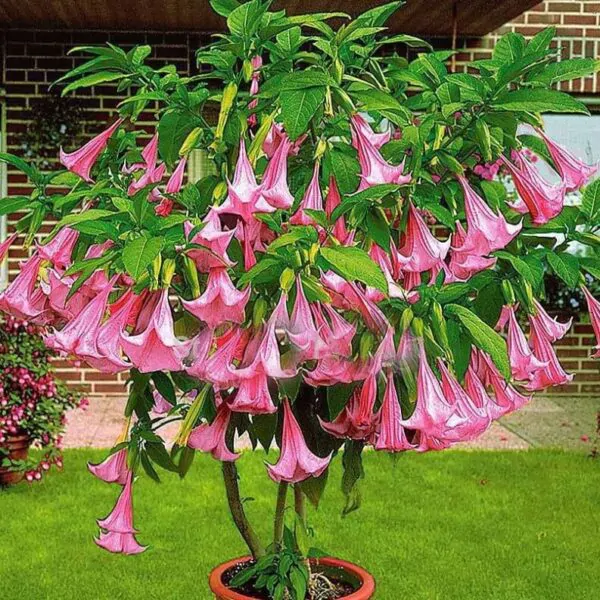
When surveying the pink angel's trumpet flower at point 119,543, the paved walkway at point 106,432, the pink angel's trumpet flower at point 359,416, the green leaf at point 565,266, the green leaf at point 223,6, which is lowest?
the paved walkway at point 106,432

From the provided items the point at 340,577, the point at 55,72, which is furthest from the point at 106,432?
the point at 340,577

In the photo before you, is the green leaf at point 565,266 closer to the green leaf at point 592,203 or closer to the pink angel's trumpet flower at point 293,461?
the green leaf at point 592,203

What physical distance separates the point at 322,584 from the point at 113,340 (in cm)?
131

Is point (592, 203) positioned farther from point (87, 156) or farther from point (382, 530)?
point (382, 530)

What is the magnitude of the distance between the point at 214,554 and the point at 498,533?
1.39 metres

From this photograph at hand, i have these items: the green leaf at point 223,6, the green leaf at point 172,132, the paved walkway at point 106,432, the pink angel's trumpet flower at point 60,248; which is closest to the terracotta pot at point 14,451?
the paved walkway at point 106,432

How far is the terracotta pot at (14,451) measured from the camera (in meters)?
5.71

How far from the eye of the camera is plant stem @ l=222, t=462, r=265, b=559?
2668 mm

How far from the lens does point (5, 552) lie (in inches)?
194

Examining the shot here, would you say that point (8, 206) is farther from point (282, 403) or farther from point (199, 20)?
point (199, 20)

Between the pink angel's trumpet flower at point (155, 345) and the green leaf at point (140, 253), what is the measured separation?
0.09m

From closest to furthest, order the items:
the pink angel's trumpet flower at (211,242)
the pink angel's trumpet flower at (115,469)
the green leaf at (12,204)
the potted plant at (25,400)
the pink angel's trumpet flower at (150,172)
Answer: the pink angel's trumpet flower at (211,242) < the green leaf at (12,204) < the pink angel's trumpet flower at (150,172) < the pink angel's trumpet flower at (115,469) < the potted plant at (25,400)

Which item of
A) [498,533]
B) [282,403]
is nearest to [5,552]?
[498,533]

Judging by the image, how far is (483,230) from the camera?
1957 millimetres
